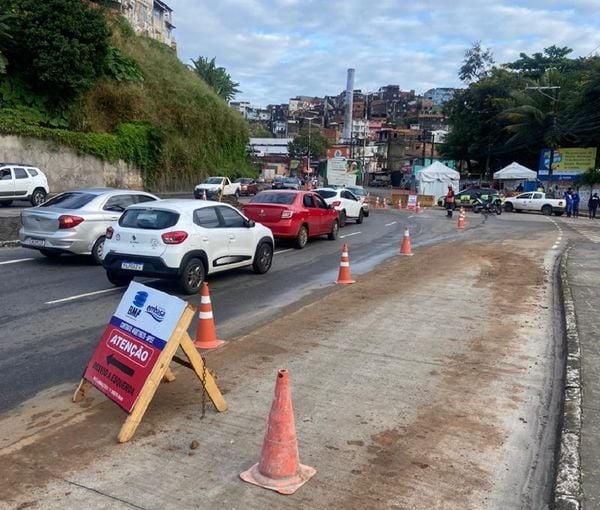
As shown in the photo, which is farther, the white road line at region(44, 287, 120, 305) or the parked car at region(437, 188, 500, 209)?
the parked car at region(437, 188, 500, 209)

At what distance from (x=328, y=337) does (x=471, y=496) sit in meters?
3.85

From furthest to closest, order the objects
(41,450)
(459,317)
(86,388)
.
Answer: (459,317) → (86,388) → (41,450)

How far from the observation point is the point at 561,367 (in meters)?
Answer: 6.79

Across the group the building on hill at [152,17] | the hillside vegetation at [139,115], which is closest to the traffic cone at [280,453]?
the hillside vegetation at [139,115]

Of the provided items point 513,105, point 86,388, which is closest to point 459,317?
point 86,388

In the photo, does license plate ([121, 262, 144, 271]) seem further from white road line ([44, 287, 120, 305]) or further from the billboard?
the billboard

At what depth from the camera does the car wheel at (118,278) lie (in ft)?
34.1

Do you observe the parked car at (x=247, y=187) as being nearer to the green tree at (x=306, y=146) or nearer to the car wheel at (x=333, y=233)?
the car wheel at (x=333, y=233)

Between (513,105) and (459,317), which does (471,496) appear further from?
(513,105)

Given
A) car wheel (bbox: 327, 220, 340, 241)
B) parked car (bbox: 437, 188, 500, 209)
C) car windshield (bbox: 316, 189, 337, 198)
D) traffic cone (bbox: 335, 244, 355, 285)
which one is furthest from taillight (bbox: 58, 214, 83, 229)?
parked car (bbox: 437, 188, 500, 209)

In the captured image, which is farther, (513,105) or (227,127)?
(513,105)

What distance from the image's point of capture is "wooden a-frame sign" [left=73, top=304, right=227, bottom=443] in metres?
4.66

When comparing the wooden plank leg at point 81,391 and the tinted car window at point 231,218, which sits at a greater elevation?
the tinted car window at point 231,218

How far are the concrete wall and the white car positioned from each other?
15.8 metres
